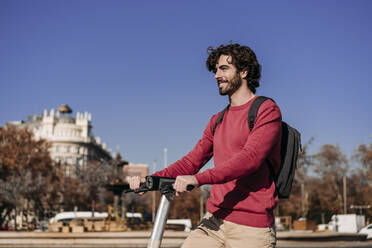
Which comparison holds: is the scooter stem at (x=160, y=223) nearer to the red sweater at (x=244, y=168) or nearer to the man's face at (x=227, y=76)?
the red sweater at (x=244, y=168)

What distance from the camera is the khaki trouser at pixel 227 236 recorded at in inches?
121

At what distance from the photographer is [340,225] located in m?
22.6

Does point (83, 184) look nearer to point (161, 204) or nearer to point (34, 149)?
point (34, 149)

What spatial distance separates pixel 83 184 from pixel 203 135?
61568 millimetres

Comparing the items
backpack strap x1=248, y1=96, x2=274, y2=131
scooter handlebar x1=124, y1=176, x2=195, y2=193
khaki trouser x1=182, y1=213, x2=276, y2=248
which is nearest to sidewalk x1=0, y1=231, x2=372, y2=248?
khaki trouser x1=182, y1=213, x2=276, y2=248

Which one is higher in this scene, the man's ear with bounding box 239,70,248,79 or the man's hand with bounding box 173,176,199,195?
the man's ear with bounding box 239,70,248,79

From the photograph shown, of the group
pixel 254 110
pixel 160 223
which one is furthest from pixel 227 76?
pixel 160 223

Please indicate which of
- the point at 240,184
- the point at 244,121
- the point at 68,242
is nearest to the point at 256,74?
the point at 244,121

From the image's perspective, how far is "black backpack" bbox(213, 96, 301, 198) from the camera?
3.14 metres

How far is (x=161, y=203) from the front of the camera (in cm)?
268

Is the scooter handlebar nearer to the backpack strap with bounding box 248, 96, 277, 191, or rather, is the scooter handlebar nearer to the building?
the backpack strap with bounding box 248, 96, 277, 191

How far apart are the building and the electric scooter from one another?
4119 inches

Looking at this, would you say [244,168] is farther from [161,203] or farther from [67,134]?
[67,134]

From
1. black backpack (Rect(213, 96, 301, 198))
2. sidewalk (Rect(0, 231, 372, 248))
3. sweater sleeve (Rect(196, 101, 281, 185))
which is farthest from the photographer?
sidewalk (Rect(0, 231, 372, 248))
